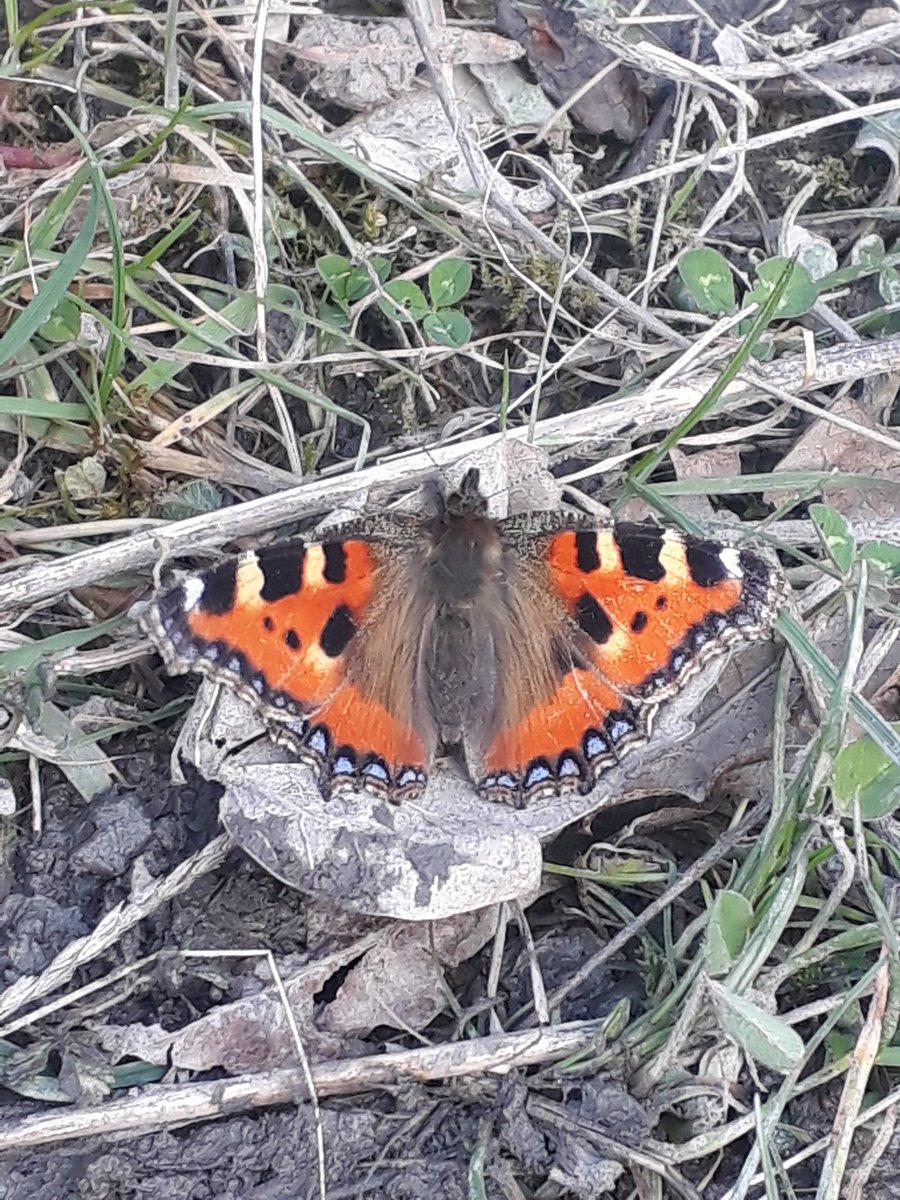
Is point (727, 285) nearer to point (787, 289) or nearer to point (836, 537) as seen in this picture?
point (787, 289)

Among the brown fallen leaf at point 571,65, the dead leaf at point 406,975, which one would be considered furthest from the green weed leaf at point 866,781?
the brown fallen leaf at point 571,65

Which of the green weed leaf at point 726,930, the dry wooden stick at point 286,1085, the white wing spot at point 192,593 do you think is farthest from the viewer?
the white wing spot at point 192,593

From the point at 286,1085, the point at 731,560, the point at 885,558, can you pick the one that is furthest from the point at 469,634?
the point at 286,1085

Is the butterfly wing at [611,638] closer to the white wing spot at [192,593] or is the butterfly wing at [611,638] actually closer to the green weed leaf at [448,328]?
the green weed leaf at [448,328]

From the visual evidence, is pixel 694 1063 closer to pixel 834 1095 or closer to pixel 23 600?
pixel 834 1095

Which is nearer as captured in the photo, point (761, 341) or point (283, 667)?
point (283, 667)

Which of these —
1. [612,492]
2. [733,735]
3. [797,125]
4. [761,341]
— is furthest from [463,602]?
[797,125]

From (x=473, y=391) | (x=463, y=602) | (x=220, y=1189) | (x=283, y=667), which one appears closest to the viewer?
(x=220, y=1189)

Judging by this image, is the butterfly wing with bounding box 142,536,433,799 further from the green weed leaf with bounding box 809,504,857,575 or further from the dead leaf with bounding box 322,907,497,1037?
the green weed leaf with bounding box 809,504,857,575
